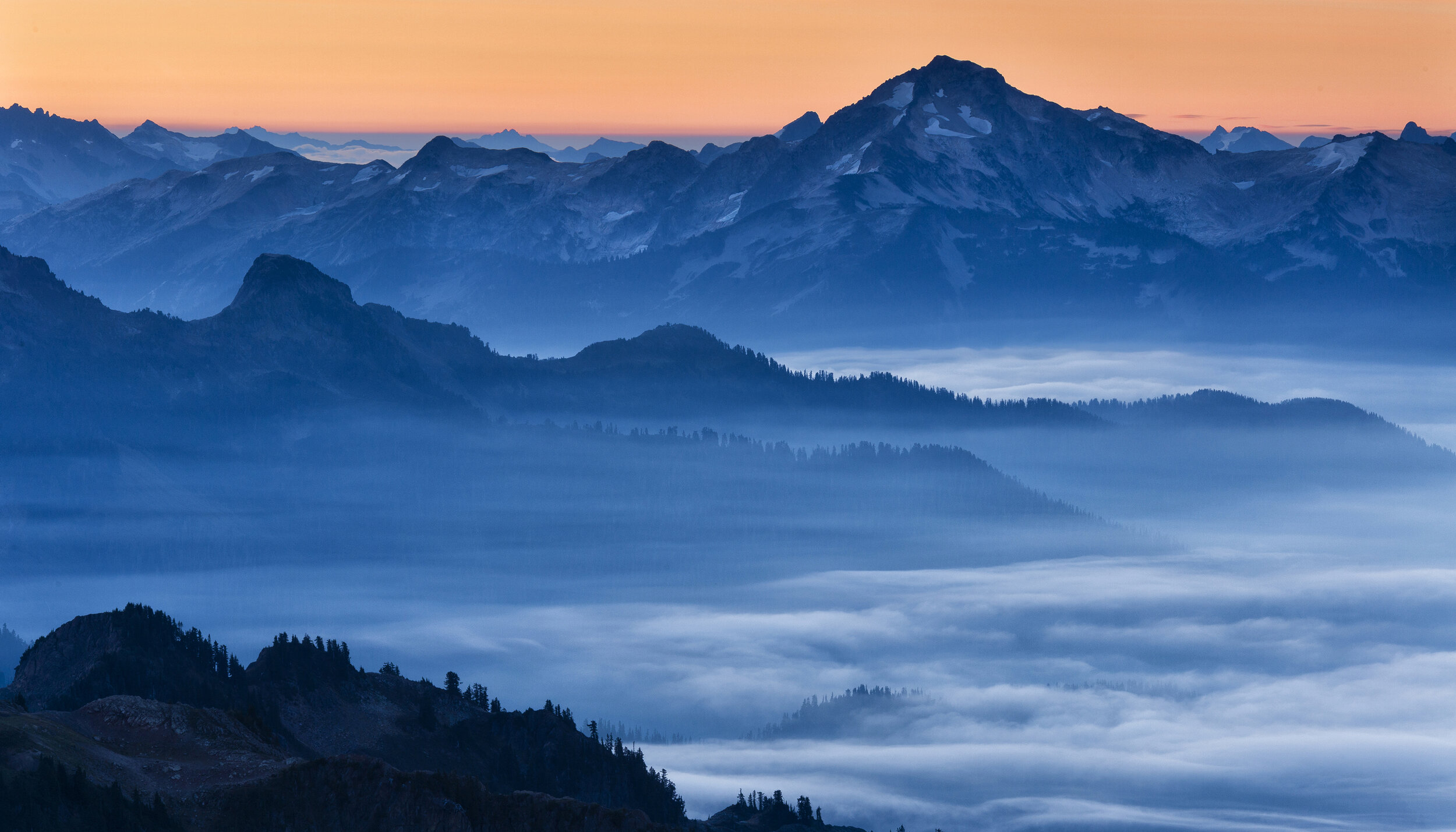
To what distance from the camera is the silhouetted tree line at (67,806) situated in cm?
13538

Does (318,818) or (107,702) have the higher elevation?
(107,702)

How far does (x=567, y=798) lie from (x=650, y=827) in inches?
358

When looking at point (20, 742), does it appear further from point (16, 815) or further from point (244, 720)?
point (244, 720)

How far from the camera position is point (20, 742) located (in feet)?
465

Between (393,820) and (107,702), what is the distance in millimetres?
28194

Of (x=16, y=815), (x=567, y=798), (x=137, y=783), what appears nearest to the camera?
(x=16, y=815)

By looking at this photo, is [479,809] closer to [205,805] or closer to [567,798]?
[567,798]

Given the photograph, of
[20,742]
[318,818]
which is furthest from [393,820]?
[20,742]

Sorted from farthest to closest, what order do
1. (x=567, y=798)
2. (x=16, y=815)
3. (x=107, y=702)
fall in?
1. (x=567, y=798)
2. (x=107, y=702)
3. (x=16, y=815)

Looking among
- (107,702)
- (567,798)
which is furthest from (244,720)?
(567,798)

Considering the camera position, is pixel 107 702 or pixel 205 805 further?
pixel 107 702

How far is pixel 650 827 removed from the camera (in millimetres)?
174125

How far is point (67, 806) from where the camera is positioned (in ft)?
452

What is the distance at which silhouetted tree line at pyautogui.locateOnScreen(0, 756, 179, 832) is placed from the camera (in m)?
135
